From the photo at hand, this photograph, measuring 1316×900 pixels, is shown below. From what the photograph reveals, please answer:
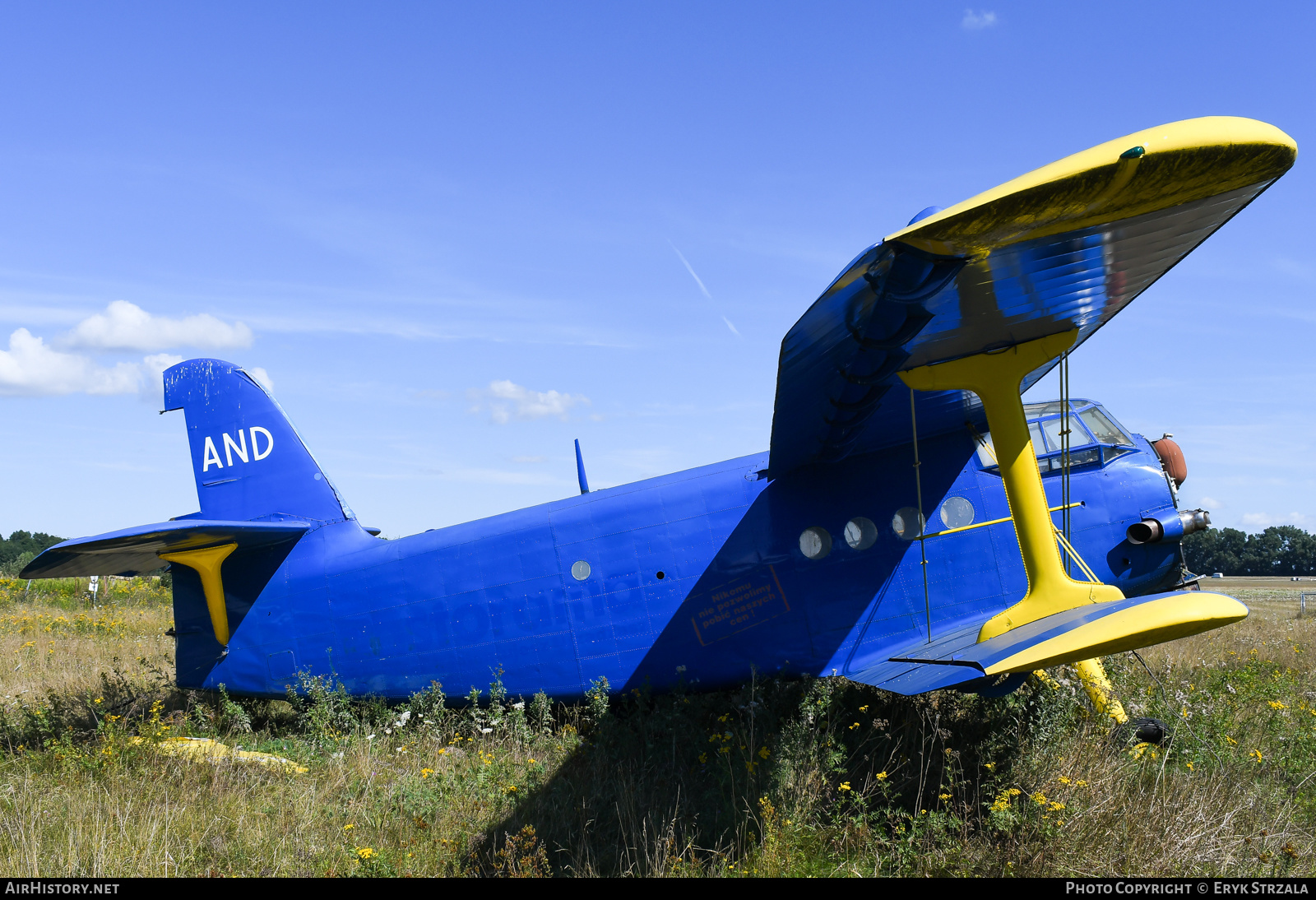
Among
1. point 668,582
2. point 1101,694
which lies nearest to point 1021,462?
point 1101,694

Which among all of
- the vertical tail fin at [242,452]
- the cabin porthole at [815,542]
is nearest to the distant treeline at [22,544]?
the vertical tail fin at [242,452]

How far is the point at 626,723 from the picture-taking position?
22.4 feet

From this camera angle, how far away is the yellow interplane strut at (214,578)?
26.1 ft

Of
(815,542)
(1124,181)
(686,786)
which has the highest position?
(1124,181)

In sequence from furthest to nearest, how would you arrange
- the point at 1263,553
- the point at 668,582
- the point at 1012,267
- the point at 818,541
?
the point at 1263,553 < the point at 668,582 < the point at 818,541 < the point at 1012,267

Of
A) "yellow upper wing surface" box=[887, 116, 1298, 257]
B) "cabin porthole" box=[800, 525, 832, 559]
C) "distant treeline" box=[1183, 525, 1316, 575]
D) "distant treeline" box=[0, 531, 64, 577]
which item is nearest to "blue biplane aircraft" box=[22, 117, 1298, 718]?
"cabin porthole" box=[800, 525, 832, 559]

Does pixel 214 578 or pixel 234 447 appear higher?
pixel 234 447

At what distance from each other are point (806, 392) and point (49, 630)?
16385 millimetres

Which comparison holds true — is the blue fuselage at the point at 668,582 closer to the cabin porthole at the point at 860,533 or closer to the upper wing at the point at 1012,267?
the cabin porthole at the point at 860,533

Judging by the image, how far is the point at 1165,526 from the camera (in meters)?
6.59

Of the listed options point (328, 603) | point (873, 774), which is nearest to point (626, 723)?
point (873, 774)

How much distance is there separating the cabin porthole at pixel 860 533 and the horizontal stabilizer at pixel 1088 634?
182 centimetres

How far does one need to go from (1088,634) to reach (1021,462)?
5.38ft

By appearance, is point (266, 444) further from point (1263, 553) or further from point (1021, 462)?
point (1263, 553)
